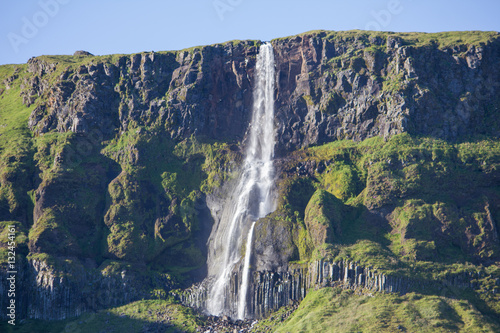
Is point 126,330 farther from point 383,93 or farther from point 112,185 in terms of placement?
point 383,93

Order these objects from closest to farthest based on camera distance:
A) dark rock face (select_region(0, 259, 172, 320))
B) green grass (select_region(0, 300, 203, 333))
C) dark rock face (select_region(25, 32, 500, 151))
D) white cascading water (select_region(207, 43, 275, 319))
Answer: green grass (select_region(0, 300, 203, 333))
dark rock face (select_region(0, 259, 172, 320))
white cascading water (select_region(207, 43, 275, 319))
dark rock face (select_region(25, 32, 500, 151))

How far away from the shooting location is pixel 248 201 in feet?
379

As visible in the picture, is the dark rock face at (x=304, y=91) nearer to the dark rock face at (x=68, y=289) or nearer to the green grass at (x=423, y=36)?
the green grass at (x=423, y=36)

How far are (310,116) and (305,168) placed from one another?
37.7 feet

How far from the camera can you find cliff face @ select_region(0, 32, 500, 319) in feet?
341

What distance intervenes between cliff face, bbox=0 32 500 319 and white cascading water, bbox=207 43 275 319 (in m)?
1.95

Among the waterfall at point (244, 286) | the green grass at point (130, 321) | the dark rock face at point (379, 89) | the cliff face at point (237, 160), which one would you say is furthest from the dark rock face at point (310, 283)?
the dark rock face at point (379, 89)

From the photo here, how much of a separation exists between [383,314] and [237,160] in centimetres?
4586

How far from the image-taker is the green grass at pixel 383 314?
281ft

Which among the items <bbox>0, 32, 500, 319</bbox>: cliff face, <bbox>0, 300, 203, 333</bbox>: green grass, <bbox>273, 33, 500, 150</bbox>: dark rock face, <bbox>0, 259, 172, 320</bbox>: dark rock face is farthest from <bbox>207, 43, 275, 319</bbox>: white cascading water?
<bbox>0, 259, 172, 320</bbox>: dark rock face

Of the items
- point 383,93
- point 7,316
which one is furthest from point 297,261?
point 7,316

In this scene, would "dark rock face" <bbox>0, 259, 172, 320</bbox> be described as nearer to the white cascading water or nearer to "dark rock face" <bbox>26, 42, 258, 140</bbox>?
the white cascading water

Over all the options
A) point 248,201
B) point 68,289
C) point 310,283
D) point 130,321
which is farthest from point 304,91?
point 68,289

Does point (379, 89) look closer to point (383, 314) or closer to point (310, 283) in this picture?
point (310, 283)
